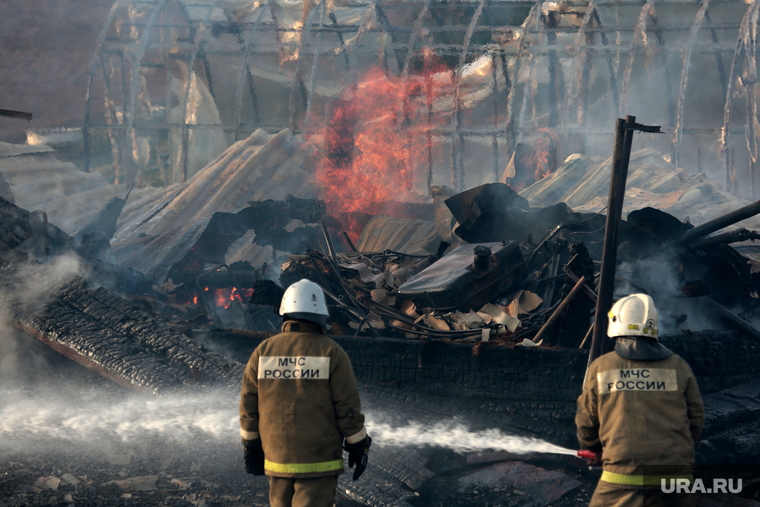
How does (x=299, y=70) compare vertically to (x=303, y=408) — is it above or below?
above

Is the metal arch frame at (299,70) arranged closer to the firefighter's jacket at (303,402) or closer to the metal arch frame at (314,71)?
the metal arch frame at (314,71)

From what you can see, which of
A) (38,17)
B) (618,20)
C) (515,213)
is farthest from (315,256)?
(38,17)

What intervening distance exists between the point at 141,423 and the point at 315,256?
324 centimetres

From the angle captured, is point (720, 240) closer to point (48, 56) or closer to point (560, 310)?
point (560, 310)

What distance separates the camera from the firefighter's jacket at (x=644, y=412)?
3.20 metres

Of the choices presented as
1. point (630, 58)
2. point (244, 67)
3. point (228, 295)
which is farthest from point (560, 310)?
point (244, 67)

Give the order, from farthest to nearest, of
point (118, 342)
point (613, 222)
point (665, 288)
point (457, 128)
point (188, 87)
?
1. point (188, 87)
2. point (457, 128)
3. point (665, 288)
4. point (118, 342)
5. point (613, 222)

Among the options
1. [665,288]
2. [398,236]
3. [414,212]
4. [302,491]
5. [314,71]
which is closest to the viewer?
[302,491]

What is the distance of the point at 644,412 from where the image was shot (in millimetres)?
3219

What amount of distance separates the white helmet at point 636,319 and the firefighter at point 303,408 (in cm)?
136

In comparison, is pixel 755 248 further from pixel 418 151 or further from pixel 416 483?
pixel 418 151

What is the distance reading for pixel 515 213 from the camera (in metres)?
9.55

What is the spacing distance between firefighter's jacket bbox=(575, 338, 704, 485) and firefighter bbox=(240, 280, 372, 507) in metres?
1.24

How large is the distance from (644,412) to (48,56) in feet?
125
